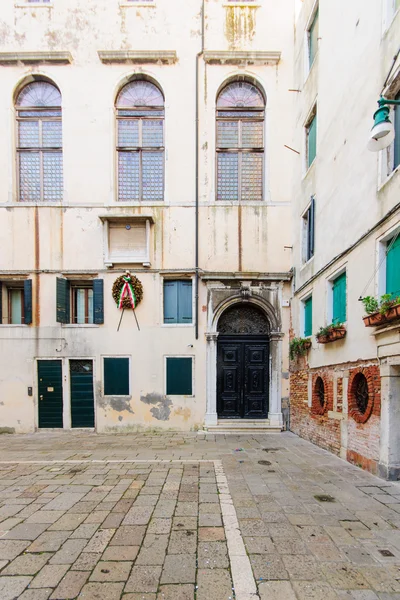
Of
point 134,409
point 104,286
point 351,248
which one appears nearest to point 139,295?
point 104,286

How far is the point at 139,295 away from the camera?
30.9ft

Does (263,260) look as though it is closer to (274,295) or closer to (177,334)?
(274,295)

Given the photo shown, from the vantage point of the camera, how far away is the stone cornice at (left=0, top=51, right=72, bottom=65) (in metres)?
9.58

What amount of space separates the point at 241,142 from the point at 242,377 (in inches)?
278

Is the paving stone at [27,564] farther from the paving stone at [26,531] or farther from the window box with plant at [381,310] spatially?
the window box with plant at [381,310]

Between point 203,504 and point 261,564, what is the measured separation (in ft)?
4.66

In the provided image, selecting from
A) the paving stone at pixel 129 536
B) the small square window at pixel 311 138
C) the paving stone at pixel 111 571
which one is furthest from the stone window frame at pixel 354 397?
the small square window at pixel 311 138

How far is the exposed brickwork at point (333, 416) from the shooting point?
5.39m

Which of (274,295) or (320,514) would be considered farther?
(274,295)

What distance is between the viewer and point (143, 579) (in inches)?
109

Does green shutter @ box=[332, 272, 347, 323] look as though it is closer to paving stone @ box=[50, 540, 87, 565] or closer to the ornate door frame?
the ornate door frame

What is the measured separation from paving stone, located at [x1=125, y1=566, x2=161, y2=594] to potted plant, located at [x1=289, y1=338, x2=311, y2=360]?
6354mm

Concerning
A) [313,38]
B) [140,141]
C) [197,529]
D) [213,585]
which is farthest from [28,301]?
[313,38]

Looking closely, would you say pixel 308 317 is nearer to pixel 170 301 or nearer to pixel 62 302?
pixel 170 301
